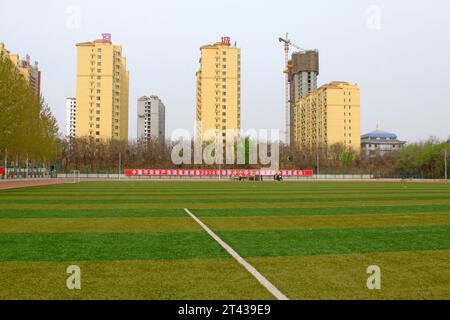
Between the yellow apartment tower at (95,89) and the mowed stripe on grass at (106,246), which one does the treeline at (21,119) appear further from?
the yellow apartment tower at (95,89)

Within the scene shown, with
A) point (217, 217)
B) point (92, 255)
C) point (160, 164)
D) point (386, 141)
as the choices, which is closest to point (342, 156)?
point (160, 164)

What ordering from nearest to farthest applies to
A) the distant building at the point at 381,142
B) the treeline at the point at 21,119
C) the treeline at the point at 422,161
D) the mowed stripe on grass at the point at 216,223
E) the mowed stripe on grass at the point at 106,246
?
the mowed stripe on grass at the point at 106,246
the mowed stripe on grass at the point at 216,223
the treeline at the point at 21,119
the treeline at the point at 422,161
the distant building at the point at 381,142

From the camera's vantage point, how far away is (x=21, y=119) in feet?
140

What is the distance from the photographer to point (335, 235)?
455 inches

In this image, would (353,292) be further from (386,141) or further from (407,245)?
(386,141)

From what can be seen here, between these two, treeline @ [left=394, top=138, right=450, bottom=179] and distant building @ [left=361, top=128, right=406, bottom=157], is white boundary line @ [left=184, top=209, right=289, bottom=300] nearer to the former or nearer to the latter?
treeline @ [left=394, top=138, right=450, bottom=179]

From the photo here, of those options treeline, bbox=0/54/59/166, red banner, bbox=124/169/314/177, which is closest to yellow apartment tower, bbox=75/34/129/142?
red banner, bbox=124/169/314/177

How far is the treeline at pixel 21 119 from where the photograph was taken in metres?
37.0

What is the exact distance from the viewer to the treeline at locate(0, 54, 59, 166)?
37.0 m

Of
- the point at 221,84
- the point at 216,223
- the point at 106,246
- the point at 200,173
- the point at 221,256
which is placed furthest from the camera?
the point at 221,84

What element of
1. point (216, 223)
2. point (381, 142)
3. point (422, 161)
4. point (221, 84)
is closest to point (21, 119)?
point (216, 223)

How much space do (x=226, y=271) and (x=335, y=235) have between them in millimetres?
5166

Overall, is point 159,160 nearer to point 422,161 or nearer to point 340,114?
point 422,161

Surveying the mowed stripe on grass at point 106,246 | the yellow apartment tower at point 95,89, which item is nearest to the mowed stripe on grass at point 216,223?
the mowed stripe on grass at point 106,246
